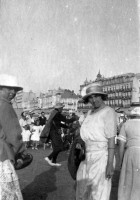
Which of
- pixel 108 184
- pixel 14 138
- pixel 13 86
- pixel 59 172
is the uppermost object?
pixel 13 86

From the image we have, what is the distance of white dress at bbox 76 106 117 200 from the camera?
355cm

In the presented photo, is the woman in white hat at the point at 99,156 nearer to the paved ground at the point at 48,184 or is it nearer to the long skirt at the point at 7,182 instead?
the long skirt at the point at 7,182

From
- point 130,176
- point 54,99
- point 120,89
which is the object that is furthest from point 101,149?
point 54,99

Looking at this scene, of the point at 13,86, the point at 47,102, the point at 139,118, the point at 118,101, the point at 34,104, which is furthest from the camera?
the point at 34,104

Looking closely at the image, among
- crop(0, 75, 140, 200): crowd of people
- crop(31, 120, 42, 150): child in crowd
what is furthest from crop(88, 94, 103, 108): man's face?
crop(31, 120, 42, 150): child in crowd

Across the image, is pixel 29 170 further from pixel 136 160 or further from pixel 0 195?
pixel 0 195

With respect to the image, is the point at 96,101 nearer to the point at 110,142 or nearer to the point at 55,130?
the point at 110,142

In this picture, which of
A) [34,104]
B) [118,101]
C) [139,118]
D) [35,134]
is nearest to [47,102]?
[34,104]

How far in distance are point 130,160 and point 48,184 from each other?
2.90 metres

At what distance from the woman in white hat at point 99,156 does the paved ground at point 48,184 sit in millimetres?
1632

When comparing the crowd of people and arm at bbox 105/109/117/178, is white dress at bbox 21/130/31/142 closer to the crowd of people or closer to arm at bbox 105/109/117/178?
the crowd of people

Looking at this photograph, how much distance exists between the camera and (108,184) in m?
3.60

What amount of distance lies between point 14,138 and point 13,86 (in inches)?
20.5

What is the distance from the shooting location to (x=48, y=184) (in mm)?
6250
